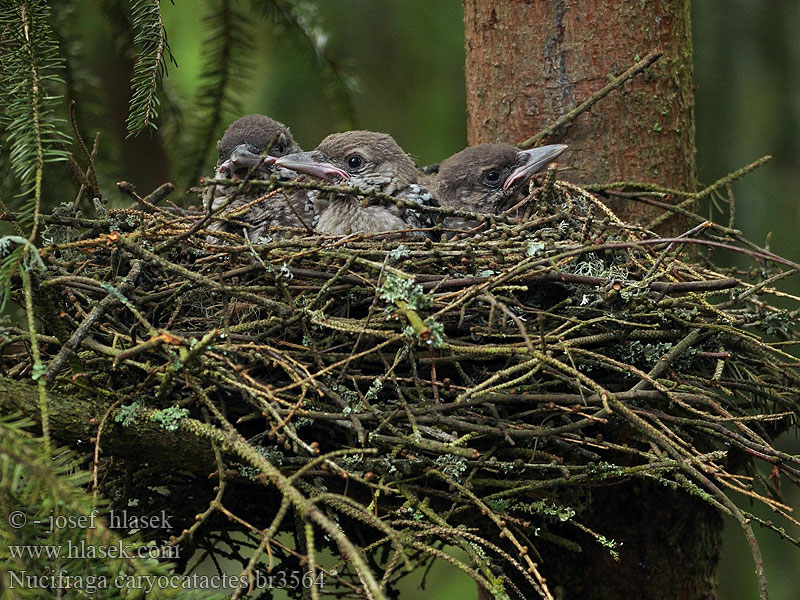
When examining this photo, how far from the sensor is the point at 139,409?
1.85 metres

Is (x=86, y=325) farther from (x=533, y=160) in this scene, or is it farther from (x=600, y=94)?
(x=600, y=94)

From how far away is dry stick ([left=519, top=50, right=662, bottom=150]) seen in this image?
2.87 m

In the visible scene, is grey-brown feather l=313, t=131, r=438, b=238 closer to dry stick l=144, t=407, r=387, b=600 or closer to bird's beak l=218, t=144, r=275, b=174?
bird's beak l=218, t=144, r=275, b=174

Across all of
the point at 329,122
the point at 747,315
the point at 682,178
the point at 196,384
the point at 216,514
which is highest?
the point at 329,122

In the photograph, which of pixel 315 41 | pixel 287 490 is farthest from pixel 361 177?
pixel 287 490

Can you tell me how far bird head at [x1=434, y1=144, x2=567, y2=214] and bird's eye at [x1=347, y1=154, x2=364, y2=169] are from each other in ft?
1.11

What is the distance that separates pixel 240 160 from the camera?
10.3ft

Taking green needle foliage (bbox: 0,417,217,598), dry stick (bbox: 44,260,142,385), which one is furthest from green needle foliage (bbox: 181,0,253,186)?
green needle foliage (bbox: 0,417,217,598)

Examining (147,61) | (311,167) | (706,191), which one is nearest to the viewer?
(147,61)

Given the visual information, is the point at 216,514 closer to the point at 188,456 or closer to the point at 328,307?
the point at 188,456

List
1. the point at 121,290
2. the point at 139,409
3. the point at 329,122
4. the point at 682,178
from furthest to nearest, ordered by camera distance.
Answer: the point at 329,122, the point at 682,178, the point at 121,290, the point at 139,409

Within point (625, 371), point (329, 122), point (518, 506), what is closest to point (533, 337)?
point (625, 371)

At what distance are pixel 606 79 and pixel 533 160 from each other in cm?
37

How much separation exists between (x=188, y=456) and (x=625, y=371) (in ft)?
3.34
